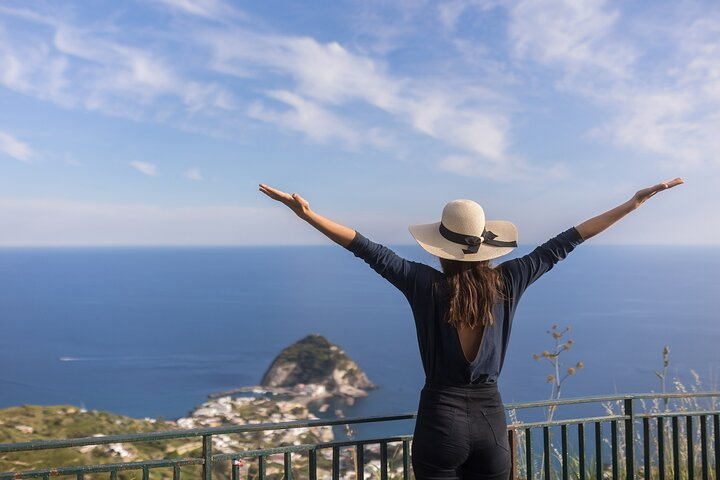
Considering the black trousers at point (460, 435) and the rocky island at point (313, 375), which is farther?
the rocky island at point (313, 375)

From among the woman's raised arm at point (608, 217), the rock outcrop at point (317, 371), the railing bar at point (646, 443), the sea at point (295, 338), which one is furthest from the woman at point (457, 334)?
the rock outcrop at point (317, 371)

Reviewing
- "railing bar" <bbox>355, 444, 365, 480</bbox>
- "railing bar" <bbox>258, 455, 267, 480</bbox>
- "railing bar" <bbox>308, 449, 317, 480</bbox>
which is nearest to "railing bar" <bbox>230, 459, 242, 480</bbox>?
"railing bar" <bbox>258, 455, 267, 480</bbox>

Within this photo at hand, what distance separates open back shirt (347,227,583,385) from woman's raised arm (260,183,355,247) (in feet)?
0.13

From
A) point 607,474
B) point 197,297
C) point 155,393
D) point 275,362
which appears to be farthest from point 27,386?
point 607,474

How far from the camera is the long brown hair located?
225cm

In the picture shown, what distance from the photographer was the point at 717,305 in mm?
107000

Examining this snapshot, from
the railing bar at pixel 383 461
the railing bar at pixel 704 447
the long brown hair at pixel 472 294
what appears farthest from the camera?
the railing bar at pixel 704 447

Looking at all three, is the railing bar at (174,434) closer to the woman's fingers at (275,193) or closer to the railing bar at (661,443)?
the woman's fingers at (275,193)

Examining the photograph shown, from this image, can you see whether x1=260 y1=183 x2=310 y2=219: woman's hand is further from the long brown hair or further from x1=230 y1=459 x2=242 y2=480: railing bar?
x1=230 y1=459 x2=242 y2=480: railing bar

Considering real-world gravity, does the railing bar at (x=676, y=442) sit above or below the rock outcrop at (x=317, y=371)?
above

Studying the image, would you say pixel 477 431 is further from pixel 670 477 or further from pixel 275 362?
pixel 275 362

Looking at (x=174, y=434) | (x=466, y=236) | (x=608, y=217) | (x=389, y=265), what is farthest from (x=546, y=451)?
(x=174, y=434)

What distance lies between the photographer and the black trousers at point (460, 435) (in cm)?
227

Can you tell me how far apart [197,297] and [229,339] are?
1904 inches
